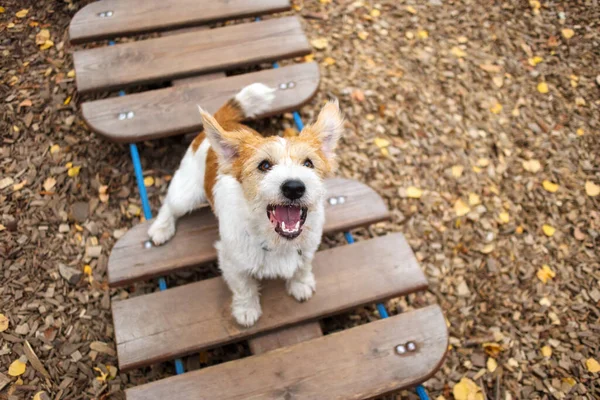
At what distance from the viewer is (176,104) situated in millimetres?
4066

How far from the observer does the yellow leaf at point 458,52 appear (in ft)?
17.1

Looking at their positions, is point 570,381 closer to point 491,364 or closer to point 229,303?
point 491,364

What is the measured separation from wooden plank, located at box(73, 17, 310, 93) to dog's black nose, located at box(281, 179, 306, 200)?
2.37 metres

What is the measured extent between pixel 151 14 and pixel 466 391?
4.31 meters

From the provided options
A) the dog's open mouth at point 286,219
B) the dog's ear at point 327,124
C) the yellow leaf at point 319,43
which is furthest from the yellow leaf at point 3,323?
the yellow leaf at point 319,43

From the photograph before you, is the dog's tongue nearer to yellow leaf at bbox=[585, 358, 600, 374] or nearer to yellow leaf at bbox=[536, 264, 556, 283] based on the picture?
yellow leaf at bbox=[536, 264, 556, 283]

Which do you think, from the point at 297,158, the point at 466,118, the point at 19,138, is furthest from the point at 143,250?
the point at 466,118

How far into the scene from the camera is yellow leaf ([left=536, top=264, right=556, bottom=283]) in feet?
13.0

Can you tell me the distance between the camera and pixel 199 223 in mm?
3559

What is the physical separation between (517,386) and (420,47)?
3.56m

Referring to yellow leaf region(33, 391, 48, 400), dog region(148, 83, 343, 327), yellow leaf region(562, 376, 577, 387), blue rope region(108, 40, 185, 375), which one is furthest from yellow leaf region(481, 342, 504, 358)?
Answer: yellow leaf region(33, 391, 48, 400)

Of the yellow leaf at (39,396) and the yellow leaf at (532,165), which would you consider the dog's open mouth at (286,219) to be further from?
the yellow leaf at (532,165)

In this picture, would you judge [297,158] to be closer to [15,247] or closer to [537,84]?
[15,247]

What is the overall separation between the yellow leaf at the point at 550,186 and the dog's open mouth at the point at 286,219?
2930 mm
